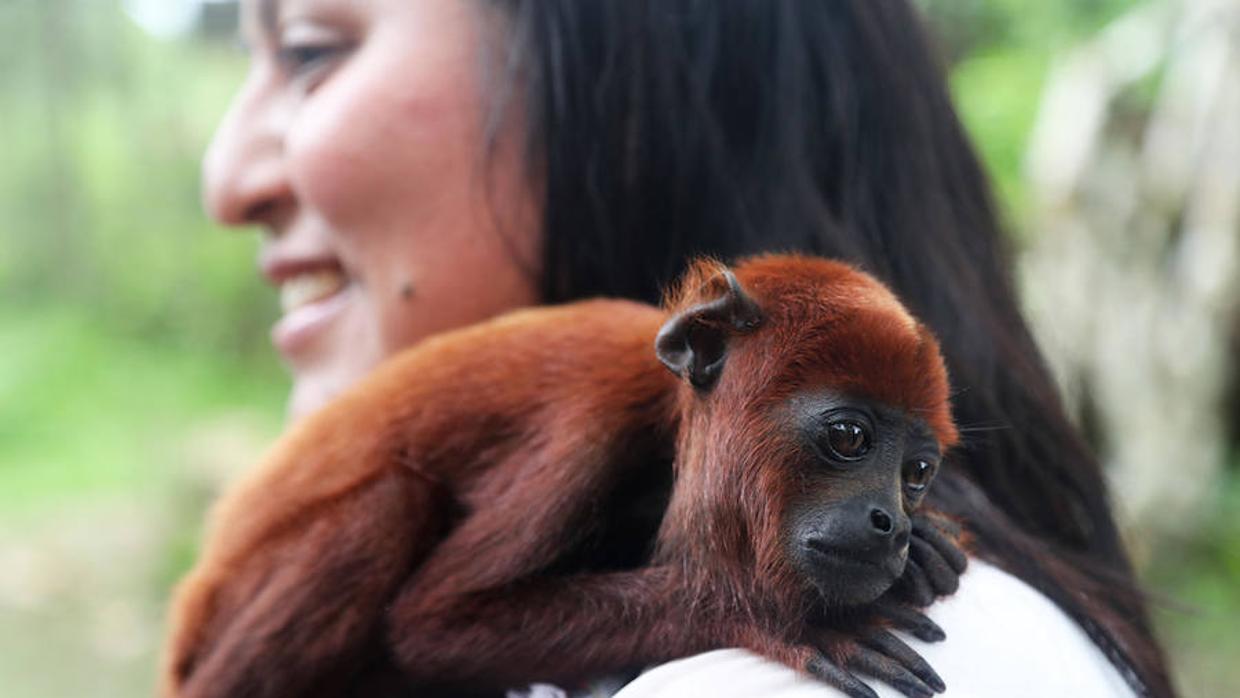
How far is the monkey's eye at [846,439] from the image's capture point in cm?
172

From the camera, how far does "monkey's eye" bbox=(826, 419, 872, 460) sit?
67.8 inches

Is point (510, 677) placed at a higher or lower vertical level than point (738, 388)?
lower

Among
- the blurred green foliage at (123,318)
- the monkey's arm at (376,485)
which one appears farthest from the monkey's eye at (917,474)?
the blurred green foliage at (123,318)

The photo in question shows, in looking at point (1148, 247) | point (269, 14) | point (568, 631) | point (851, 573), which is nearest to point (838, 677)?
point (851, 573)

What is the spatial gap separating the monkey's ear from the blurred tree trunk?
5150 millimetres

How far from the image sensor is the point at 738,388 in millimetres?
1830

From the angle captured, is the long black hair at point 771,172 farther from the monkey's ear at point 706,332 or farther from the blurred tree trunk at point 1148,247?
the blurred tree trunk at point 1148,247

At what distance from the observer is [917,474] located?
1.81m

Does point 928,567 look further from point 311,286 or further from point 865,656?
point 311,286

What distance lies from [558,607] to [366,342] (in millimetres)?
909

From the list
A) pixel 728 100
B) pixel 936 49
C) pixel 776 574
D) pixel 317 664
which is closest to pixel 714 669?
pixel 776 574

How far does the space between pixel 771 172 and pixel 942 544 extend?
850 millimetres

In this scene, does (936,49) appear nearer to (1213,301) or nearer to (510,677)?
(510,677)

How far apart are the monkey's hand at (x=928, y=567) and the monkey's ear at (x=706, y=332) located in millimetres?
399
